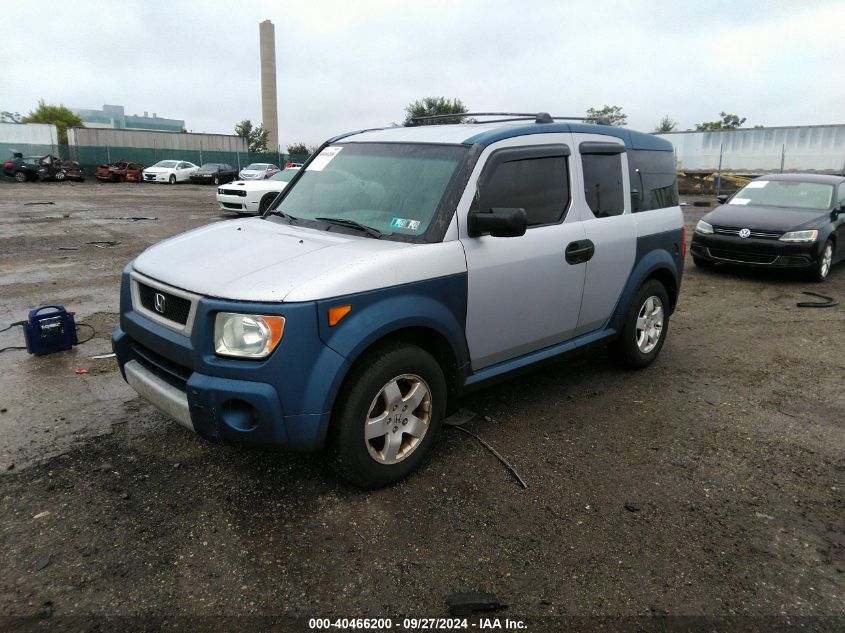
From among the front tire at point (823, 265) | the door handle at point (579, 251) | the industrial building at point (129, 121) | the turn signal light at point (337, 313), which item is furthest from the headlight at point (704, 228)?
the industrial building at point (129, 121)

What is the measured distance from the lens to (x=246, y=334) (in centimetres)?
295

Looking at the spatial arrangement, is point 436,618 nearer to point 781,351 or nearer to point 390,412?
point 390,412

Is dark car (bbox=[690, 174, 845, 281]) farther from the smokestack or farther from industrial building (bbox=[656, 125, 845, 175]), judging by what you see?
the smokestack

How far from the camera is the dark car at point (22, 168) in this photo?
33.2 m

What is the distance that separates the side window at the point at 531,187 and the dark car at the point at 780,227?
6.19 meters

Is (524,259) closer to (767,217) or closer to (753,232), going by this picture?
(753,232)

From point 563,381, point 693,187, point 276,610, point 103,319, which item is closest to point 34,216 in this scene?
point 103,319

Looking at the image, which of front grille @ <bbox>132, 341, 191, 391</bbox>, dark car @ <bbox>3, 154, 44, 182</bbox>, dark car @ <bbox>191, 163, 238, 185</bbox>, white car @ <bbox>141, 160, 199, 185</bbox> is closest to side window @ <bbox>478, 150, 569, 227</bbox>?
front grille @ <bbox>132, 341, 191, 391</bbox>

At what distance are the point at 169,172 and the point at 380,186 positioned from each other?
→ 36.5m

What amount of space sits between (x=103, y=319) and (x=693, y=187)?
26.5 m

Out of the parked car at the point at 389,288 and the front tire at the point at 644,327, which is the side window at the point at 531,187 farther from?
the front tire at the point at 644,327

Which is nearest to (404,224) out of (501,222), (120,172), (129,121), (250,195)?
(501,222)

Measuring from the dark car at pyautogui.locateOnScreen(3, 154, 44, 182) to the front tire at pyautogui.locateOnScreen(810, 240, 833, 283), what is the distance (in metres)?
36.7

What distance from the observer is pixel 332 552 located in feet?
9.50
